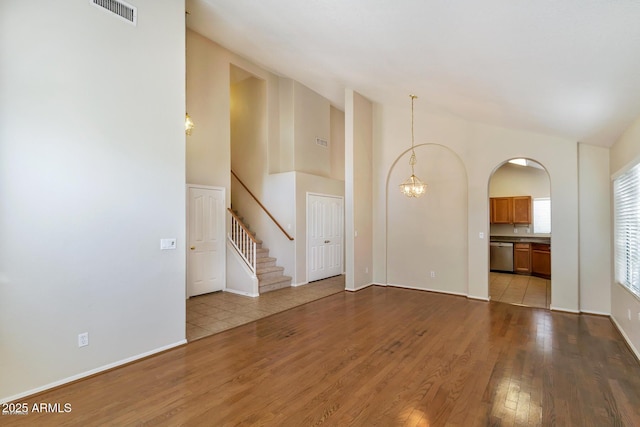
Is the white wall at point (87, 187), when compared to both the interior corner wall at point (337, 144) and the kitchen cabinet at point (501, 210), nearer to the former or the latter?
the interior corner wall at point (337, 144)

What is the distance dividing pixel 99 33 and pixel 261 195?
4.53m

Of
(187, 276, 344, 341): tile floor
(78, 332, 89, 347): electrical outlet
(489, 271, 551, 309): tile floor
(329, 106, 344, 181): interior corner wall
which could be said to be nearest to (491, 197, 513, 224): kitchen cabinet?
(489, 271, 551, 309): tile floor

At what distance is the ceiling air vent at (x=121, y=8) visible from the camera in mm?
3006

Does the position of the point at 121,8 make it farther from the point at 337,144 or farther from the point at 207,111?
the point at 337,144

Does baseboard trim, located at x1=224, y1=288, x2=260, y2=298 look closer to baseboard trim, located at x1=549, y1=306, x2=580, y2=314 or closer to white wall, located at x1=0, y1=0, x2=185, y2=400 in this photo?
white wall, located at x1=0, y1=0, x2=185, y2=400

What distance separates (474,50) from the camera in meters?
2.74

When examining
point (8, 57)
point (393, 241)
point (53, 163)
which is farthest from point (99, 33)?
point (393, 241)

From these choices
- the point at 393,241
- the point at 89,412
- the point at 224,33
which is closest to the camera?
the point at 89,412

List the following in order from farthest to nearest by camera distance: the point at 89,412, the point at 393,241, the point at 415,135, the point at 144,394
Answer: the point at 393,241, the point at 415,135, the point at 144,394, the point at 89,412

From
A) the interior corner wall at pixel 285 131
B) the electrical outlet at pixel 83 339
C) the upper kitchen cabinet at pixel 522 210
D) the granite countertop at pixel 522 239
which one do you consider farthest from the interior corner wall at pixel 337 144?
the electrical outlet at pixel 83 339

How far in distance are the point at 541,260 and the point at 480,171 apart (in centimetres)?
386

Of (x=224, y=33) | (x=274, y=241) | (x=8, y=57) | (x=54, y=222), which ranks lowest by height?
(x=274, y=241)

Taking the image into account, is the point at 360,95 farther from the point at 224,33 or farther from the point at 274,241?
the point at 274,241

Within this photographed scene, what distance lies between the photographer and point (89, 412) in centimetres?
237
